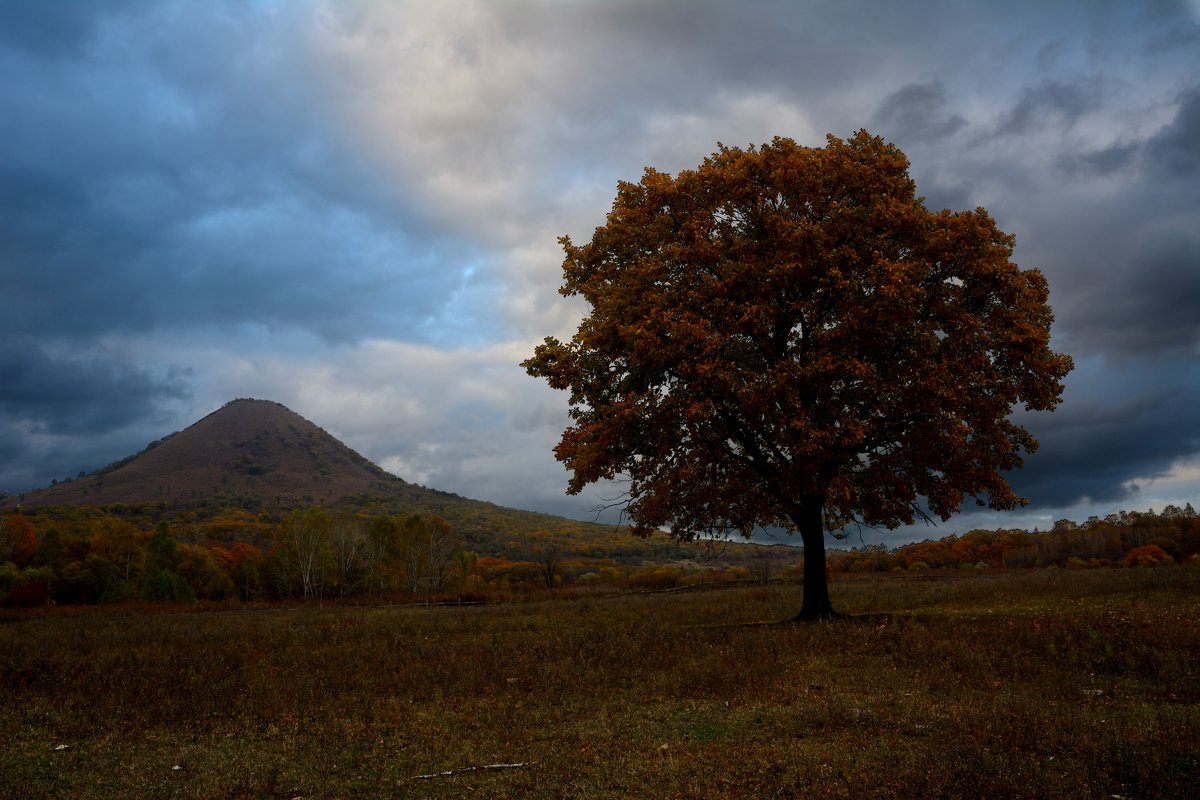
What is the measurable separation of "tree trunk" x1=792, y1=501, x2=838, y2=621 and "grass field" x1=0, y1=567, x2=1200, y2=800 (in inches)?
108

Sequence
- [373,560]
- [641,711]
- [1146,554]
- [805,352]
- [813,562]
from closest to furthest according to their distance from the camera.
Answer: [641,711], [805,352], [813,562], [1146,554], [373,560]

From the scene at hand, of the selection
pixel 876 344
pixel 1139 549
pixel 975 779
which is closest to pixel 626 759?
pixel 975 779

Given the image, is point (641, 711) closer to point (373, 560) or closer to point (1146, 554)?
point (1146, 554)

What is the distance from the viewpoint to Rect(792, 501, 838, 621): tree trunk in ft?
81.7

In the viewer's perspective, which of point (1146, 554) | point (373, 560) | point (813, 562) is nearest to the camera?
point (813, 562)

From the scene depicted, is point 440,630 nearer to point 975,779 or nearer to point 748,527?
point 748,527

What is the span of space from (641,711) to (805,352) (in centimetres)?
1361

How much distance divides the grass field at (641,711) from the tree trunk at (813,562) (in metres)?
2.74

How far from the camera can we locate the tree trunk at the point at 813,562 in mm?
24906

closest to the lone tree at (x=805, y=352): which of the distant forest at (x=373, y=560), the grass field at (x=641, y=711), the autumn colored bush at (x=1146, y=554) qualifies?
the grass field at (x=641, y=711)

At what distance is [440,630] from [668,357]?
1381cm

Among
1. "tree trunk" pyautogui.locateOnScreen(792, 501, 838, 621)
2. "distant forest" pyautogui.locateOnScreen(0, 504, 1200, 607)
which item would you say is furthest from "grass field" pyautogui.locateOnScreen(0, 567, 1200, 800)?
"distant forest" pyautogui.locateOnScreen(0, 504, 1200, 607)

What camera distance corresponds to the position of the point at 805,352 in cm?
2289

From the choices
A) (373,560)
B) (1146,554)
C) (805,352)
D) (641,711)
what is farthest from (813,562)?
(373,560)
